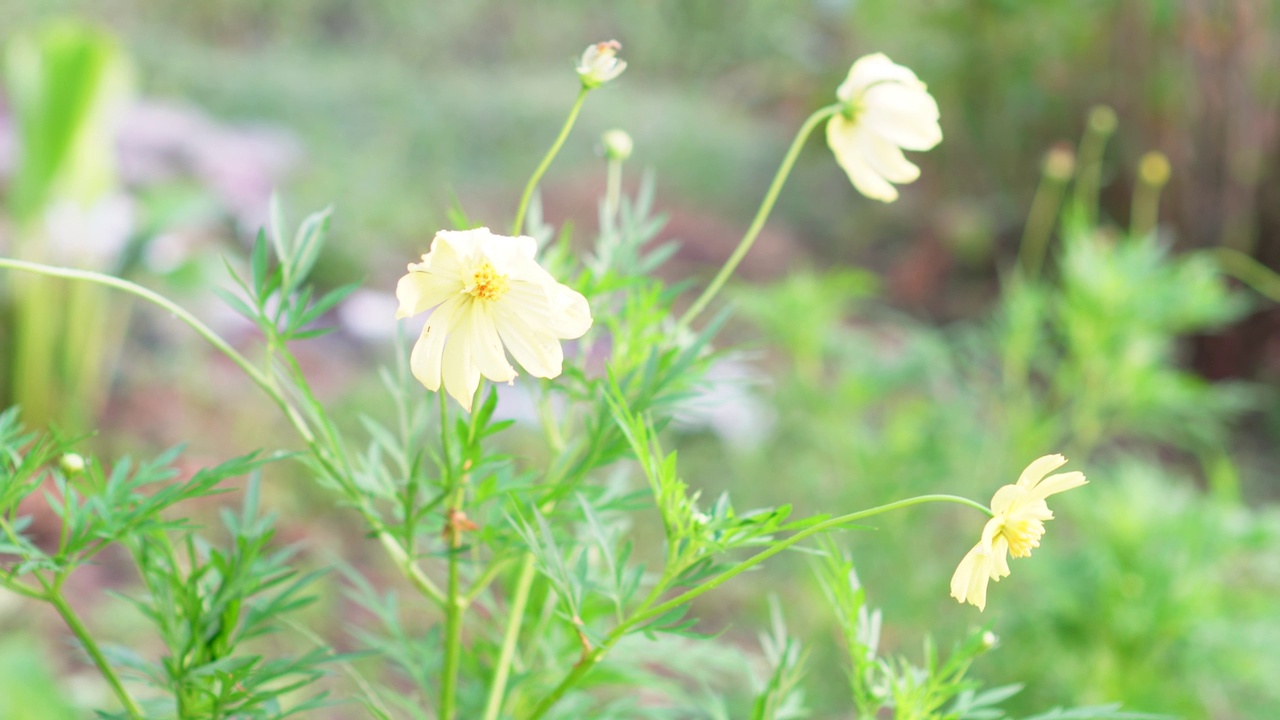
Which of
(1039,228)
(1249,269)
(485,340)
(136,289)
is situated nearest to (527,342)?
(485,340)

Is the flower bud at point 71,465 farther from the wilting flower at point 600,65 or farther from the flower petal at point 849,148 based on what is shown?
the flower petal at point 849,148

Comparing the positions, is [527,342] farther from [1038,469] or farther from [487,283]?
[1038,469]

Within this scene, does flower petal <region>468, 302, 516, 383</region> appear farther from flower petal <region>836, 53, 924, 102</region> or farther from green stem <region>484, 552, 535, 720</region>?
flower petal <region>836, 53, 924, 102</region>

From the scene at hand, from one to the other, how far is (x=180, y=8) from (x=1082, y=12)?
16.0 ft

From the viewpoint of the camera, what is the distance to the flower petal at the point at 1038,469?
0.31m

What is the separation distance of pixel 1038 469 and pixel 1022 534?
0.02m

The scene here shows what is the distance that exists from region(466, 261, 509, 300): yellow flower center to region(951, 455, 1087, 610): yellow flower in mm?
156

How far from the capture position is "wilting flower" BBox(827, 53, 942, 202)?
474 millimetres

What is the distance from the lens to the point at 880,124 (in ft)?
1.58

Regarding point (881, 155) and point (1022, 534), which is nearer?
point (1022, 534)

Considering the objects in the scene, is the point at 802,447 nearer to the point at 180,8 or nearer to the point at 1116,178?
the point at 1116,178

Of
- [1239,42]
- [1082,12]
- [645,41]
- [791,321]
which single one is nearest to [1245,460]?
[1239,42]

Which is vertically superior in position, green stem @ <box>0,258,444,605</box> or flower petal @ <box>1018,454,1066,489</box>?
green stem @ <box>0,258,444,605</box>

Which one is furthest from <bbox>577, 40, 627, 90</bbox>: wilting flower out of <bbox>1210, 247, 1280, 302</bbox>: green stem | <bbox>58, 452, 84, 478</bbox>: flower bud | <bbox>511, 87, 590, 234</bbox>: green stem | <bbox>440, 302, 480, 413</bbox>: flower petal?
<bbox>1210, 247, 1280, 302</bbox>: green stem
